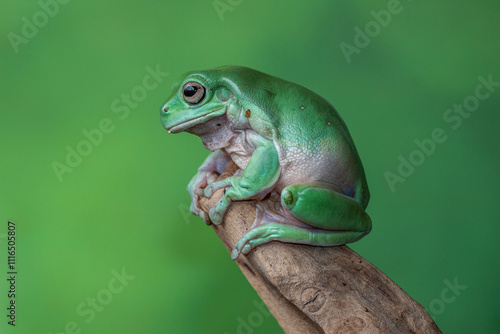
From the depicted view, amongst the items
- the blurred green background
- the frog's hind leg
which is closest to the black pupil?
the frog's hind leg

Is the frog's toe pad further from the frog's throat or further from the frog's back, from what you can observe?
the frog's throat

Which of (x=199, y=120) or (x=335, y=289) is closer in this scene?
(x=335, y=289)

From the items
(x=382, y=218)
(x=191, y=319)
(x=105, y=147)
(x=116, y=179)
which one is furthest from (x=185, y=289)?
(x=382, y=218)

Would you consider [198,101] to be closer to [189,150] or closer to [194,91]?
[194,91]

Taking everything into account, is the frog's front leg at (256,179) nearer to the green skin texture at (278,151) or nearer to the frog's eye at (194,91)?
the green skin texture at (278,151)

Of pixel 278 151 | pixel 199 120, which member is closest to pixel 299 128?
pixel 278 151

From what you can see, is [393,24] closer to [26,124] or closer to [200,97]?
[200,97]
